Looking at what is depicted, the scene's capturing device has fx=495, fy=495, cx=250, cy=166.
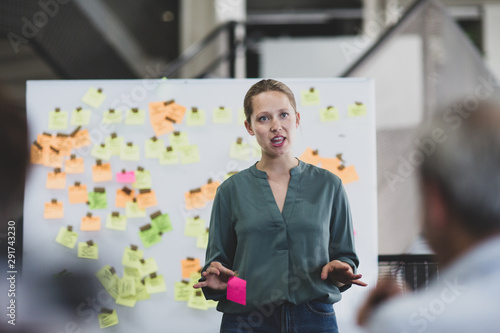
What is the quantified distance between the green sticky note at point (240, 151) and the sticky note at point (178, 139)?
20cm

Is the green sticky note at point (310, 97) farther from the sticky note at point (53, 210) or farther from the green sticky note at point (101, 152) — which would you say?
the sticky note at point (53, 210)

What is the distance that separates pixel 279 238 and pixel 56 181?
1.19 metres

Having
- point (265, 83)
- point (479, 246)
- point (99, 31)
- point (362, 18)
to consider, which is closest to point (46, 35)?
point (99, 31)

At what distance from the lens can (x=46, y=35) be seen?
3.03 meters

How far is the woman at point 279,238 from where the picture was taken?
1.39 meters

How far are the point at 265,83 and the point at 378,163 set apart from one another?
0.98 meters

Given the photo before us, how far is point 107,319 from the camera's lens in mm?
2113

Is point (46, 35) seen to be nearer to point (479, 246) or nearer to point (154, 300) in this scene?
point (154, 300)

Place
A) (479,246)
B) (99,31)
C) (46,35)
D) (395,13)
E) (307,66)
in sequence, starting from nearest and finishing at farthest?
(479,246) < (46,35) < (99,31) < (307,66) < (395,13)

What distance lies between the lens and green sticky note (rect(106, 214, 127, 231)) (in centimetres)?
214

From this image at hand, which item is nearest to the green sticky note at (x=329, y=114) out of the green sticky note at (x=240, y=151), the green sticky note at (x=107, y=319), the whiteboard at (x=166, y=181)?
the whiteboard at (x=166, y=181)

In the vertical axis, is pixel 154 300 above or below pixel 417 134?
below

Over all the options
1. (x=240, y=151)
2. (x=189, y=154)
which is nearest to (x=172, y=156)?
(x=189, y=154)

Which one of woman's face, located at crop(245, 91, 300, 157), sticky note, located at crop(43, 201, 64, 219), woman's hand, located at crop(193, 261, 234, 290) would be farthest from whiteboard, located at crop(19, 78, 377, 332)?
woman's hand, located at crop(193, 261, 234, 290)
